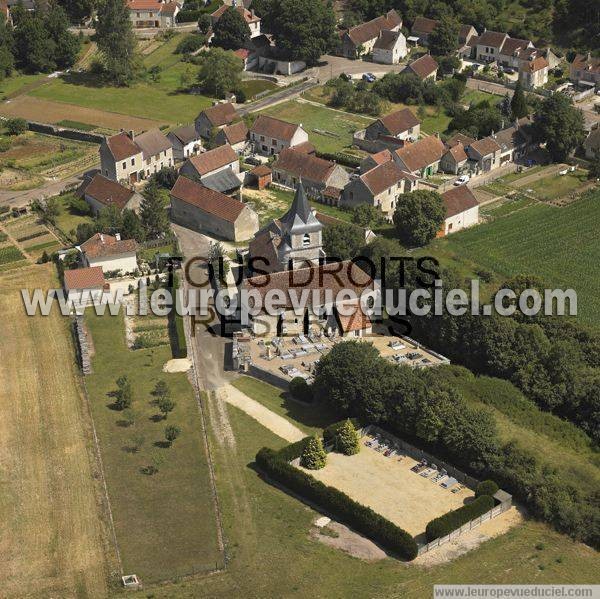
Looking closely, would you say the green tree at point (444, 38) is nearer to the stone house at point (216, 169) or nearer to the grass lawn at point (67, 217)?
the stone house at point (216, 169)

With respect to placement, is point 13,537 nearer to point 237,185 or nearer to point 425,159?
point 237,185

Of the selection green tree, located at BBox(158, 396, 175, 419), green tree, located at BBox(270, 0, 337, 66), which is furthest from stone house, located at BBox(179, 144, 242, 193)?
green tree, located at BBox(158, 396, 175, 419)

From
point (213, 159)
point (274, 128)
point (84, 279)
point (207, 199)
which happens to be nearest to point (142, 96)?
point (274, 128)

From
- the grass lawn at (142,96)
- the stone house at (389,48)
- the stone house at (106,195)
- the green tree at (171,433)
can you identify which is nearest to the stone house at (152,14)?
the grass lawn at (142,96)

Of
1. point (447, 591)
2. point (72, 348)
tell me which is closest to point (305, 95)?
point (72, 348)

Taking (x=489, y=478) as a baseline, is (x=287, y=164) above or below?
above

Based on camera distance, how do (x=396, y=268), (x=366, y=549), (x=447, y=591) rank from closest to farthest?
(x=447, y=591)
(x=366, y=549)
(x=396, y=268)
